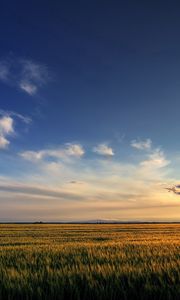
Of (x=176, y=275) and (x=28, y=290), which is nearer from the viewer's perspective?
(x=28, y=290)

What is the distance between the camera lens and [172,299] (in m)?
5.77

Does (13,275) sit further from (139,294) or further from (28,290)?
(139,294)

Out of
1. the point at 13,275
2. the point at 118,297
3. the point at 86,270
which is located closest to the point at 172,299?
the point at 118,297

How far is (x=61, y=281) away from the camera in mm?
7137

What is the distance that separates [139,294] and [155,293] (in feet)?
0.91

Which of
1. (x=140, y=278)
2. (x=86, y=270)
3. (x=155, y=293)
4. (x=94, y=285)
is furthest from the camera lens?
(x=86, y=270)

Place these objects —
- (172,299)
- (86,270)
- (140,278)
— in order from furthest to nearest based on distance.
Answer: (86,270) → (140,278) → (172,299)

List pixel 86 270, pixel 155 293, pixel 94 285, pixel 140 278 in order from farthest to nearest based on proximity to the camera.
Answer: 1. pixel 86 270
2. pixel 140 278
3. pixel 94 285
4. pixel 155 293

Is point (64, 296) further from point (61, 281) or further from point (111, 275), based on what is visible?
point (111, 275)

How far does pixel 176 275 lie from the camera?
25.3 feet

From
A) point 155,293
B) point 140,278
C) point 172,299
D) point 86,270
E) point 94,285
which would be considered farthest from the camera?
point 86,270

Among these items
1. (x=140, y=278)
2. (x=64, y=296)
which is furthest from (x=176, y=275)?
(x=64, y=296)

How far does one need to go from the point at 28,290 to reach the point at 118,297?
5.22ft

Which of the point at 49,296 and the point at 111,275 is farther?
the point at 111,275
